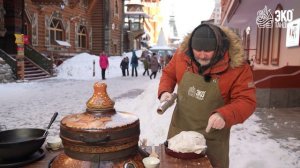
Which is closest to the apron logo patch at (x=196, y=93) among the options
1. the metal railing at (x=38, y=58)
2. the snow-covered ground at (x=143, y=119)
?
the snow-covered ground at (x=143, y=119)

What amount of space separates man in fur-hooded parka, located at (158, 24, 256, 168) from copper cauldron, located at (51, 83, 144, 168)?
0.51m

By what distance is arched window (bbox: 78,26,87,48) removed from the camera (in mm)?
26547

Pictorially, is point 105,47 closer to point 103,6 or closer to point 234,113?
point 103,6

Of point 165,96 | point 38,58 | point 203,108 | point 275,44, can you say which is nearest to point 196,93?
point 203,108

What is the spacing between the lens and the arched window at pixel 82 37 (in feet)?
87.1

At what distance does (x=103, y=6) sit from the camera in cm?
2927

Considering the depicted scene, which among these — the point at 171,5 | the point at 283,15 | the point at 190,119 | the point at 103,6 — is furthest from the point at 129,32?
the point at 171,5

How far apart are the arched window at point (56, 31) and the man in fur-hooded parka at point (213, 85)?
2103cm

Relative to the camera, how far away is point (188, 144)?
1761mm

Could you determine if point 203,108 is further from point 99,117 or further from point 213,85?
point 99,117

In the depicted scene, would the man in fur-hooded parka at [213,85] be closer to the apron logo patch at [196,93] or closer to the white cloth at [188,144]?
the apron logo patch at [196,93]

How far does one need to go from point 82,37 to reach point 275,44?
17751mm

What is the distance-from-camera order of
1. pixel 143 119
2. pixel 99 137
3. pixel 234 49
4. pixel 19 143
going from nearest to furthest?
1. pixel 99 137
2. pixel 19 143
3. pixel 234 49
4. pixel 143 119

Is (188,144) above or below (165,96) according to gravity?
below
